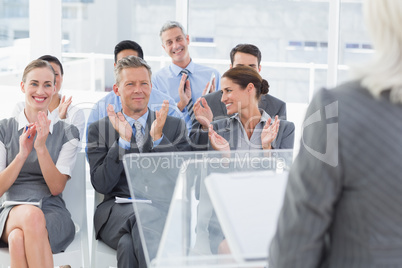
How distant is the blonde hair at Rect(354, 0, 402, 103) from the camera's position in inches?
37.9

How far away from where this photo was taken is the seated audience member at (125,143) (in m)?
2.76

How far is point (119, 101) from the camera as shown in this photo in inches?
145

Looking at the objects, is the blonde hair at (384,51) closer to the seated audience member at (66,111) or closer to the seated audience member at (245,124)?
the seated audience member at (245,124)

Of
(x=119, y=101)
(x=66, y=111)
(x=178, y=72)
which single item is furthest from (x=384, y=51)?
(x=178, y=72)

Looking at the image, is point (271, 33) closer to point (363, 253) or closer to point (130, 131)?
point (130, 131)

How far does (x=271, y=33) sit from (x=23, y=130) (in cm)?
394

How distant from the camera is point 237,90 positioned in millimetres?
3295

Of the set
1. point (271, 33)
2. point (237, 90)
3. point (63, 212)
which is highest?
point (271, 33)

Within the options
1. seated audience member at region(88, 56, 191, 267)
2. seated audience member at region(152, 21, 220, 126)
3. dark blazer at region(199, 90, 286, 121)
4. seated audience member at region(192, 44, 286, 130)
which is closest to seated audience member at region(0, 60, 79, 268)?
seated audience member at region(88, 56, 191, 267)

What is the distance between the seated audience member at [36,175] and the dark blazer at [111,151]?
12cm

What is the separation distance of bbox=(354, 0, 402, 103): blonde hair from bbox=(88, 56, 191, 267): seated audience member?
188cm

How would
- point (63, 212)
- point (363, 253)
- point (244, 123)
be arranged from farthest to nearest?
point (244, 123), point (63, 212), point (363, 253)

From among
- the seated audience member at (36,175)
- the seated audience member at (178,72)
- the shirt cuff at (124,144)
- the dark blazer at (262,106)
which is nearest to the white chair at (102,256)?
the seated audience member at (36,175)

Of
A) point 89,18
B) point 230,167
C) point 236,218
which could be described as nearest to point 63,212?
point 230,167
